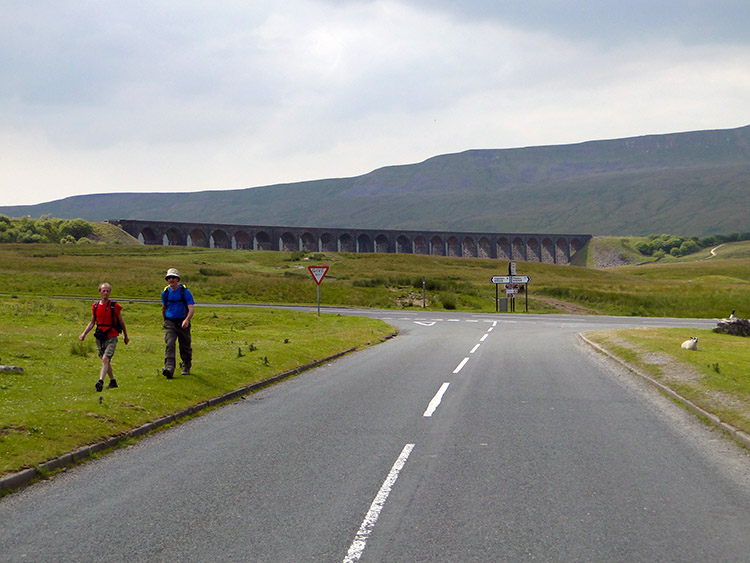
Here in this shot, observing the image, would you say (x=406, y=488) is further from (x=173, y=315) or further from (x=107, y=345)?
(x=173, y=315)

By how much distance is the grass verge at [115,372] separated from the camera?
29.0 feet

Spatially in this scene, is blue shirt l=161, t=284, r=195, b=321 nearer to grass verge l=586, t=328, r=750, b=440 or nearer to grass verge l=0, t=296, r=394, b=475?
grass verge l=0, t=296, r=394, b=475

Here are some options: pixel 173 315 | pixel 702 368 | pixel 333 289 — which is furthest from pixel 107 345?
pixel 333 289

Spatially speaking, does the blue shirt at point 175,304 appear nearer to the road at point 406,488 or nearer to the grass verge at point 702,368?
the road at point 406,488

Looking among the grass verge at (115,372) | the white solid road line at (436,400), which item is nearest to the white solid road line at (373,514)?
the white solid road line at (436,400)

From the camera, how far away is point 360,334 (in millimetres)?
26812

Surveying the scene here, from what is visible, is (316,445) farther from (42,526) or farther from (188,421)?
(42,526)

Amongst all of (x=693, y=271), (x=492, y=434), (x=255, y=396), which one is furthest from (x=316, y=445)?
(x=693, y=271)

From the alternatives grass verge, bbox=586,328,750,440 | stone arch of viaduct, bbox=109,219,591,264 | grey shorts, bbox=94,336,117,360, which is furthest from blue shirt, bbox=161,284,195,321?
stone arch of viaduct, bbox=109,219,591,264

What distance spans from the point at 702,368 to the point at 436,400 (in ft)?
23.5

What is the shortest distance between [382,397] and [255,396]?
2583 millimetres

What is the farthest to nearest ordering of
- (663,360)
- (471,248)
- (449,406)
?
(471,248) → (663,360) → (449,406)

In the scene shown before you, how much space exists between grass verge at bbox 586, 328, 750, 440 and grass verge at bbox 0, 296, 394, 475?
868 cm

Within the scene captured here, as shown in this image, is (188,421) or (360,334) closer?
(188,421)
